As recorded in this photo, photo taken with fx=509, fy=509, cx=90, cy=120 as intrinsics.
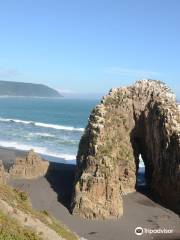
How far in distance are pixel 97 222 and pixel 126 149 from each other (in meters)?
9.04

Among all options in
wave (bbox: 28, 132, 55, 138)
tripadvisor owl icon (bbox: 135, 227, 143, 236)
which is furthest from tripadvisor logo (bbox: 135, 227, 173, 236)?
wave (bbox: 28, 132, 55, 138)

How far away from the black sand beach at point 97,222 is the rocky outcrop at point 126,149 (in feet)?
3.21

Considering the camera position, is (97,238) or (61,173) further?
(61,173)

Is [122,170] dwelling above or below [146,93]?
below

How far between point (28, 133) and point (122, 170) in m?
58.0

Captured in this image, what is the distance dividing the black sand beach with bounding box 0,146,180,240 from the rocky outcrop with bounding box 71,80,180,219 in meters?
0.98

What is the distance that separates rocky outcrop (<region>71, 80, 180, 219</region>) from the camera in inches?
1565

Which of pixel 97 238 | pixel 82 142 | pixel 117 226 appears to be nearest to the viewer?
pixel 97 238

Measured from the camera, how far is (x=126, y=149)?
1784 inches

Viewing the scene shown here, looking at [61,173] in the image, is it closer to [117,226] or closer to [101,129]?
[101,129]

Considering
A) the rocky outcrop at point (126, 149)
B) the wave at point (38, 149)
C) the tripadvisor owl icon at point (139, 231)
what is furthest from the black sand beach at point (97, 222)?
the wave at point (38, 149)

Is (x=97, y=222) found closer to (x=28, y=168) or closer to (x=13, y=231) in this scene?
(x=28, y=168)

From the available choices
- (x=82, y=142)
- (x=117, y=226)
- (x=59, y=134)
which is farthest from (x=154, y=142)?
(x=59, y=134)

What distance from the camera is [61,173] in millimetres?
50062
